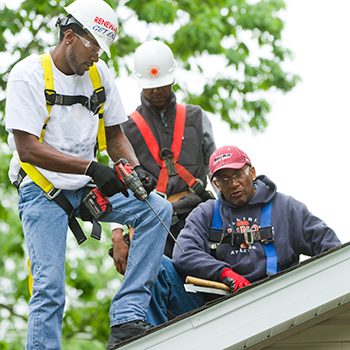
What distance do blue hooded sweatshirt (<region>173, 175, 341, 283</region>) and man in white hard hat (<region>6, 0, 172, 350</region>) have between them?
46cm

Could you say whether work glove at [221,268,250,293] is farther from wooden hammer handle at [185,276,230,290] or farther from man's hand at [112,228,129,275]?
man's hand at [112,228,129,275]

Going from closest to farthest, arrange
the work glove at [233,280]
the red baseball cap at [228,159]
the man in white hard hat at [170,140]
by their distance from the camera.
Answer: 1. the work glove at [233,280]
2. the red baseball cap at [228,159]
3. the man in white hard hat at [170,140]

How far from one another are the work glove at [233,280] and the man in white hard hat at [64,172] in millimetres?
457

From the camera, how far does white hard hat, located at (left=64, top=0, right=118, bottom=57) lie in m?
3.34

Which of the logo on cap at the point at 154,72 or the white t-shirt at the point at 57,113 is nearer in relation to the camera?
the white t-shirt at the point at 57,113

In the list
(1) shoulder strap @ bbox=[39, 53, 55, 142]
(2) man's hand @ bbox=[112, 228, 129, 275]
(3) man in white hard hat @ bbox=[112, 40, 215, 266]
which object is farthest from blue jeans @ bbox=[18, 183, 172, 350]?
(3) man in white hard hat @ bbox=[112, 40, 215, 266]

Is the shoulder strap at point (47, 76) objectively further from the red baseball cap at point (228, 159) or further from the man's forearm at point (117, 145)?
the red baseball cap at point (228, 159)

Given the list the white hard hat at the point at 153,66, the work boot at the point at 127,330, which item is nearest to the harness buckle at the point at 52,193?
the work boot at the point at 127,330

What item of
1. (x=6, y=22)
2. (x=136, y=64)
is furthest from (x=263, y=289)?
(x=6, y=22)

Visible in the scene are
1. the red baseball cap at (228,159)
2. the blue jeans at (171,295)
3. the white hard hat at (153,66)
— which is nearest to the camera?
the blue jeans at (171,295)

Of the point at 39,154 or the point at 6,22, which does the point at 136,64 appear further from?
the point at 6,22

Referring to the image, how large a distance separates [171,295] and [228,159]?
A: 1.02 meters

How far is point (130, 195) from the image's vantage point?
3.39 meters

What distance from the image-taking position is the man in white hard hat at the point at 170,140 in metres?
4.52
